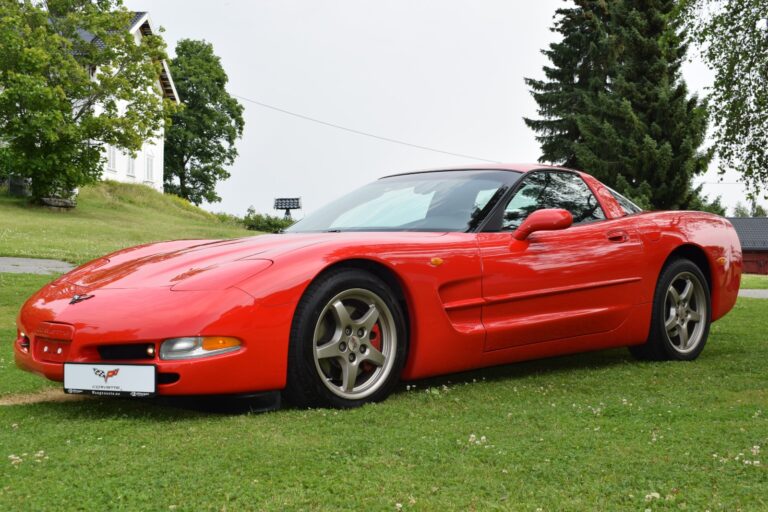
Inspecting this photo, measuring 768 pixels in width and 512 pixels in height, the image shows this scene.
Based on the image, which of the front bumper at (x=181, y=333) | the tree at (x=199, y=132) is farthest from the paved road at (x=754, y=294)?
the tree at (x=199, y=132)

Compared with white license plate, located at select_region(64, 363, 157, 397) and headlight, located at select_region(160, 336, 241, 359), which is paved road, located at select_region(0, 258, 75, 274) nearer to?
white license plate, located at select_region(64, 363, 157, 397)

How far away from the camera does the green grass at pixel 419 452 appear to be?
281cm

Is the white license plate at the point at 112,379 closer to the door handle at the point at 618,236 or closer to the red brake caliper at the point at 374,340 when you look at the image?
the red brake caliper at the point at 374,340

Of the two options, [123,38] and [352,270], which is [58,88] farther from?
[352,270]

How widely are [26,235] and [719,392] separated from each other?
69.4 feet

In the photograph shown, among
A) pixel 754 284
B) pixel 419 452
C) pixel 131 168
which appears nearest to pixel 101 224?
pixel 131 168

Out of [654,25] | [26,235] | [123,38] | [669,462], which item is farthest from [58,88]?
[669,462]

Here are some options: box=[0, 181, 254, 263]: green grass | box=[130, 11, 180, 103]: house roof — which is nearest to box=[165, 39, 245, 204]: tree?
box=[130, 11, 180, 103]: house roof

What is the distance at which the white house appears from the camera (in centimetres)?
4281

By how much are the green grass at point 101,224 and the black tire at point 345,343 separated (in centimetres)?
1258

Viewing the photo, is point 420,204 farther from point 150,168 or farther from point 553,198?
point 150,168

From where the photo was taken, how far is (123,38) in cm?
3506

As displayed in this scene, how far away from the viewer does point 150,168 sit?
47000 mm

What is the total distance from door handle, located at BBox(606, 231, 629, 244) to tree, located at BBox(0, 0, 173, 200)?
2945 cm
